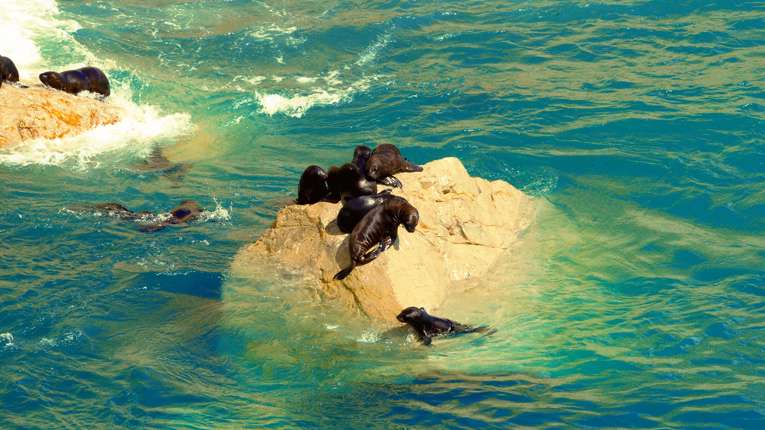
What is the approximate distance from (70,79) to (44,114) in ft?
6.40

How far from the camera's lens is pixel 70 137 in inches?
665

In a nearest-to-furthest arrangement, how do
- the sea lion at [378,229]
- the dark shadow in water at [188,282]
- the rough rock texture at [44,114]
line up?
the sea lion at [378,229] < the dark shadow in water at [188,282] < the rough rock texture at [44,114]

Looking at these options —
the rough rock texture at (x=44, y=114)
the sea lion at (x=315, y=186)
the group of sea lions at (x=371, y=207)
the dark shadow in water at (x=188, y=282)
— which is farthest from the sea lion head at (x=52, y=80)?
the sea lion at (x=315, y=186)

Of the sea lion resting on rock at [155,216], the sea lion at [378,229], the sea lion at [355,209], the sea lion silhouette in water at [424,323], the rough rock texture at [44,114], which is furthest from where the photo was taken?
the rough rock texture at [44,114]

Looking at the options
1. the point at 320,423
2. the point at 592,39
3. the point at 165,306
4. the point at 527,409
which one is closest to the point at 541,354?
the point at 527,409

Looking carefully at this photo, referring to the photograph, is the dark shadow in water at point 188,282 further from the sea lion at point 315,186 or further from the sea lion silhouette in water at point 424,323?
the sea lion silhouette in water at point 424,323

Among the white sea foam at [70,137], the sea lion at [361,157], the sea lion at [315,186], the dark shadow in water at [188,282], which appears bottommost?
the dark shadow in water at [188,282]

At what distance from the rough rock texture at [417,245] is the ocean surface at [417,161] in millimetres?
339

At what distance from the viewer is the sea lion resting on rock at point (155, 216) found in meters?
13.0

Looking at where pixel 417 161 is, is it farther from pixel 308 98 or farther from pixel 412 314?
pixel 412 314

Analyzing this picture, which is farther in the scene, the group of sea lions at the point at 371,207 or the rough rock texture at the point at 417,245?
the rough rock texture at the point at 417,245

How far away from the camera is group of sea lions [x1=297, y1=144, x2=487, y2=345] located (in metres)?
9.40

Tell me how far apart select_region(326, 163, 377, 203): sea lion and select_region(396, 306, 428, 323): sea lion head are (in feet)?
6.32

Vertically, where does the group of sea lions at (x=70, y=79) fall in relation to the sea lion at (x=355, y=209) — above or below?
below
